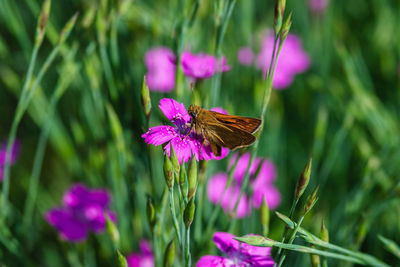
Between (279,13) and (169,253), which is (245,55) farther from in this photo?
(169,253)

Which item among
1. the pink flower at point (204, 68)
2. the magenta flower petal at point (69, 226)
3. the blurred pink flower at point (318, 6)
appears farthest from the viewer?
the blurred pink flower at point (318, 6)

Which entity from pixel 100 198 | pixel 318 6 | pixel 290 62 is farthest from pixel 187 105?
pixel 318 6

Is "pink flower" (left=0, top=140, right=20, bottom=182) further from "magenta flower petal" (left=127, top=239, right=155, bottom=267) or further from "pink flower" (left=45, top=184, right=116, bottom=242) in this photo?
"magenta flower petal" (left=127, top=239, right=155, bottom=267)

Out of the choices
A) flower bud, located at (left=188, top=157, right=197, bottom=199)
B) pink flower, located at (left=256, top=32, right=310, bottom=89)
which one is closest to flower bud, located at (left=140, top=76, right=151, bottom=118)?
flower bud, located at (left=188, top=157, right=197, bottom=199)

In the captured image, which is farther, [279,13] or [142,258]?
[142,258]

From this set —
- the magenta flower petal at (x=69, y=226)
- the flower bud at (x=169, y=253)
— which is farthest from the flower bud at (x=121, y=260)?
the magenta flower petal at (x=69, y=226)

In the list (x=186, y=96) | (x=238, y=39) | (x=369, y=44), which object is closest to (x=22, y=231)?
(x=186, y=96)

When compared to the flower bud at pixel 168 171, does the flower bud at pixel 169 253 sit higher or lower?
lower

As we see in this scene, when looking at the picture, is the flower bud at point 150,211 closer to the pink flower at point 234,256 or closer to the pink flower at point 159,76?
the pink flower at point 234,256
